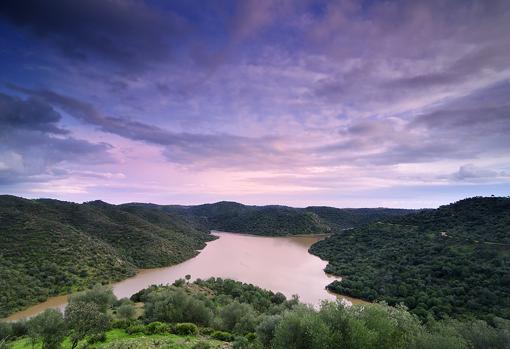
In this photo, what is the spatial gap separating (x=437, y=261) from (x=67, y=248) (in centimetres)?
6036

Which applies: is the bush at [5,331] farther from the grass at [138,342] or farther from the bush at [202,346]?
the bush at [202,346]

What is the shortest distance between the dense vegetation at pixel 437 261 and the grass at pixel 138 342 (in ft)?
84.5

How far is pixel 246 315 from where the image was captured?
26.0m

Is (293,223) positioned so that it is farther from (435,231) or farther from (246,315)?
(246,315)

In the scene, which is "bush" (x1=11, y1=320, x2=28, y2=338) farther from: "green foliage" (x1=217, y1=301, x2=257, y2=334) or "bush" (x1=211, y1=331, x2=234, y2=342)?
"green foliage" (x1=217, y1=301, x2=257, y2=334)

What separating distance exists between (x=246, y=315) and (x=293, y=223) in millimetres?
107882

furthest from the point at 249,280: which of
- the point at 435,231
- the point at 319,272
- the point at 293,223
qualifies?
the point at 293,223

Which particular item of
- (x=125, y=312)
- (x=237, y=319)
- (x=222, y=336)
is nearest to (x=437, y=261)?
(x=237, y=319)

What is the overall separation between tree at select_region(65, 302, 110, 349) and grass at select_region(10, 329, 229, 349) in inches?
60.3

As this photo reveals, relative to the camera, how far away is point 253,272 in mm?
63281

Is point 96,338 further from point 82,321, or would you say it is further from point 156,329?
point 156,329

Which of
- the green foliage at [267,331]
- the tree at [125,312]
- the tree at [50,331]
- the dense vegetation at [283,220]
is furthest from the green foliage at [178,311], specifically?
the dense vegetation at [283,220]

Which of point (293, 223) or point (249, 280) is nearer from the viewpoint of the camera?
point (249, 280)

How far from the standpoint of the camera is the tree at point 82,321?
54.7ft
